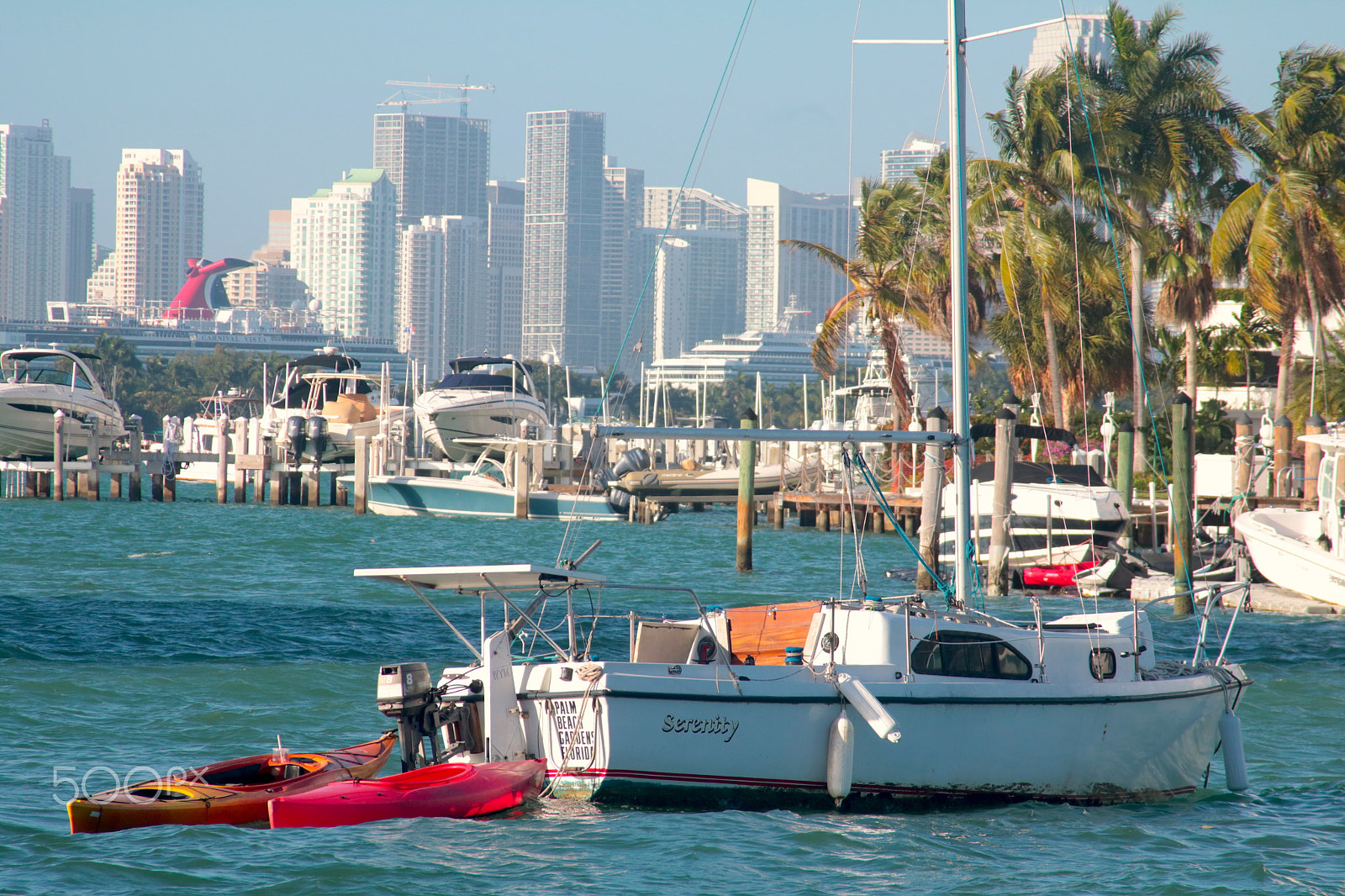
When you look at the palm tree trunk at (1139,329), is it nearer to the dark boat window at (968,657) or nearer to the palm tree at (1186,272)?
the palm tree at (1186,272)

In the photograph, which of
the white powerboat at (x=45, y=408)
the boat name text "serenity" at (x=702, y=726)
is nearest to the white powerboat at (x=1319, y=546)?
the boat name text "serenity" at (x=702, y=726)

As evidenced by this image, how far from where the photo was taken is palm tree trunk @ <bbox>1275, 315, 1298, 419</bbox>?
1446 inches

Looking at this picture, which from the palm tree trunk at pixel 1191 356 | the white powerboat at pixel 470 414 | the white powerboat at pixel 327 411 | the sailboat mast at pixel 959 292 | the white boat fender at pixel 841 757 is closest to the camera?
the white boat fender at pixel 841 757

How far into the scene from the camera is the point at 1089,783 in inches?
462

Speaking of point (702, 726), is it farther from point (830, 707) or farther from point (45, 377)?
point (45, 377)

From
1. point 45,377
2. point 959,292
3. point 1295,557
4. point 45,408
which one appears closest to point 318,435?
point 45,408

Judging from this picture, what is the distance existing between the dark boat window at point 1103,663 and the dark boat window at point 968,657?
78 cm

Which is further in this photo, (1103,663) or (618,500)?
(618,500)

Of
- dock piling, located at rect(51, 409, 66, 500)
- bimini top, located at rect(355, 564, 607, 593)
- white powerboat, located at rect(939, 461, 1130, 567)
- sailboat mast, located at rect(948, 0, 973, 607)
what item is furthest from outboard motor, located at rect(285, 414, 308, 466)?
bimini top, located at rect(355, 564, 607, 593)

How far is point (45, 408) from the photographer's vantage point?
160ft

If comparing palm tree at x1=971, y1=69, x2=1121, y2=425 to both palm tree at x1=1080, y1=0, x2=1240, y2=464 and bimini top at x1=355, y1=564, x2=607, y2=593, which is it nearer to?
palm tree at x1=1080, y1=0, x2=1240, y2=464

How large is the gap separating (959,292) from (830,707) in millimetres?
5289

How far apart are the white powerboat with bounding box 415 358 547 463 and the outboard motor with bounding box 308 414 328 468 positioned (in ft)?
12.3

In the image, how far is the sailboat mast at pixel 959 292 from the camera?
1350 centimetres
